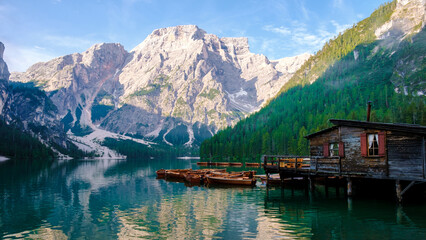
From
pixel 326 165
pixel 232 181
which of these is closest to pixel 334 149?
pixel 326 165

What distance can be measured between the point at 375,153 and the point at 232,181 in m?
26.0

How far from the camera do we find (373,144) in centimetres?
3481

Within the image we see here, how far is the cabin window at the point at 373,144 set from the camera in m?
34.5

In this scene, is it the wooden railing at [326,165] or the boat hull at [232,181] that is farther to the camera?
the boat hull at [232,181]

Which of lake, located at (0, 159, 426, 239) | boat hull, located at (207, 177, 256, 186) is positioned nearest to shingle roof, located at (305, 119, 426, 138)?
lake, located at (0, 159, 426, 239)

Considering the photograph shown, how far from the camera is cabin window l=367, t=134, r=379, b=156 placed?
34.5 m

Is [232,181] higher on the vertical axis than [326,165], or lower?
lower

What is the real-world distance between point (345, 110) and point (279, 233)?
181 m

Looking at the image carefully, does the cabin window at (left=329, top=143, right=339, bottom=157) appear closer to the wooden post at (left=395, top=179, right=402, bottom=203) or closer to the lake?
the lake

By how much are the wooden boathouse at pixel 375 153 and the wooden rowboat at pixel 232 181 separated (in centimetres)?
1288

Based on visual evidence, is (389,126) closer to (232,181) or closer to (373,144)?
(373,144)

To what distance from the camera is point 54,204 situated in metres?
38.0

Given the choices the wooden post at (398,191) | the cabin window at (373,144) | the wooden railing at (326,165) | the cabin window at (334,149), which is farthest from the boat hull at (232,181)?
the wooden post at (398,191)

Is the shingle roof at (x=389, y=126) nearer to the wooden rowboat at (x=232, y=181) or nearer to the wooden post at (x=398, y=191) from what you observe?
the wooden post at (x=398, y=191)
